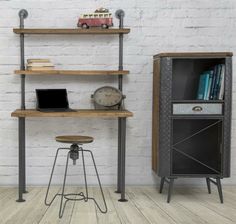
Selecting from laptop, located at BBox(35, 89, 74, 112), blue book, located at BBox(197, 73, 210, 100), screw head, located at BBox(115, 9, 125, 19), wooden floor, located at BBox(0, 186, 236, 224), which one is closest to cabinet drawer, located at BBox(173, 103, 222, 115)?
blue book, located at BBox(197, 73, 210, 100)

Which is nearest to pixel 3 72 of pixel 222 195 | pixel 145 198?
pixel 145 198

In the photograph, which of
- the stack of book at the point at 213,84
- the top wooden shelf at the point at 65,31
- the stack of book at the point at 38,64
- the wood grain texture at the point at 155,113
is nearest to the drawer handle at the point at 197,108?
the stack of book at the point at 213,84

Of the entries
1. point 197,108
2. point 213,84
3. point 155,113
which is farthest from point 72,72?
point 213,84

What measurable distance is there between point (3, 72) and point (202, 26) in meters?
2.04

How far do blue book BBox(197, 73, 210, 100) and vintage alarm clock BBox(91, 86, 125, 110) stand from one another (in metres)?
0.71

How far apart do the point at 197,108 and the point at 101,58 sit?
1.12 metres

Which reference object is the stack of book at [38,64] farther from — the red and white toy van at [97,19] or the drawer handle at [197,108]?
the drawer handle at [197,108]

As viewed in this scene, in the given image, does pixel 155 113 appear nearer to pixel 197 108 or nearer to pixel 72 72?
pixel 197 108

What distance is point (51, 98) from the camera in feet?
11.5

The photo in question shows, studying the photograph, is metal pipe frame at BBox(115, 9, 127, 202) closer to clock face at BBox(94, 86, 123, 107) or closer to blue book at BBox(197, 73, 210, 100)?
clock face at BBox(94, 86, 123, 107)

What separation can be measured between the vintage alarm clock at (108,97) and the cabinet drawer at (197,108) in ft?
1.80

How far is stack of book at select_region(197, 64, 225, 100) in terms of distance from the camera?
10.8ft

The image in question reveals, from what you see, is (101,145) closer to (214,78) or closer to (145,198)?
(145,198)

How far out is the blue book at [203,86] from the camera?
3.40 m
